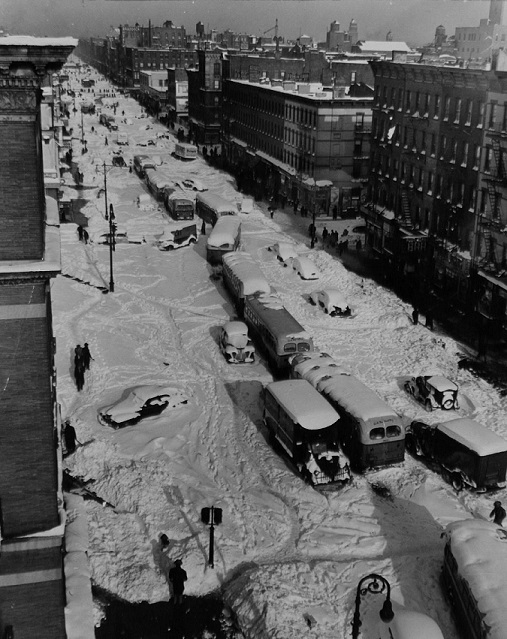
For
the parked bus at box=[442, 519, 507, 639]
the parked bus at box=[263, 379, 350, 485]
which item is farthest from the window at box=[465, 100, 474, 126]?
the parked bus at box=[442, 519, 507, 639]

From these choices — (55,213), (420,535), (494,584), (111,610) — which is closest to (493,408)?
(420,535)

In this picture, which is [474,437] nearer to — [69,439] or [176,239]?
[69,439]

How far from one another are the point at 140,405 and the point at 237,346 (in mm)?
6929

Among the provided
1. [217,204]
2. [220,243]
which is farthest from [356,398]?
[217,204]

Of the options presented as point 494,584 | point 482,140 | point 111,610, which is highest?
point 482,140

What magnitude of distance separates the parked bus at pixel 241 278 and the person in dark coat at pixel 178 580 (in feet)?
67.4

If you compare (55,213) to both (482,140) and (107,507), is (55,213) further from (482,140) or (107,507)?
(482,140)

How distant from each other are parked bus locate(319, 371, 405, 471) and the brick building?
520 inches

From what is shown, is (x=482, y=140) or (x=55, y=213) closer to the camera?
(x=55, y=213)

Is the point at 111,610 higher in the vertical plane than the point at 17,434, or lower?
lower

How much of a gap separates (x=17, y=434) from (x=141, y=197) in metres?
55.2

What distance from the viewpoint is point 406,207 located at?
50.9 m

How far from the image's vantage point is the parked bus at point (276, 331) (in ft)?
103

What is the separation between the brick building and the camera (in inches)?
430
